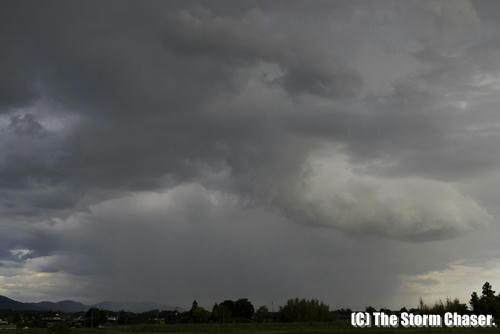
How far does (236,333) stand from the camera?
67.8 metres

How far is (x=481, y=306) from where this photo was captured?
121 metres

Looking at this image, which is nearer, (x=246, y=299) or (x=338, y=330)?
(x=338, y=330)

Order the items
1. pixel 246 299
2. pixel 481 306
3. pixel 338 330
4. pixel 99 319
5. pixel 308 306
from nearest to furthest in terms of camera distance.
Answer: pixel 338 330 → pixel 308 306 → pixel 481 306 → pixel 99 319 → pixel 246 299

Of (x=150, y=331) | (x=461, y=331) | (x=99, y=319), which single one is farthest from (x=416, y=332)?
(x=99, y=319)

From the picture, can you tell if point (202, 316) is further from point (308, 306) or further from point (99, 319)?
point (308, 306)

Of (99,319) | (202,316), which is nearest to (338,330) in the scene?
(202,316)

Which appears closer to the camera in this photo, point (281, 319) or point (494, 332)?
point (494, 332)

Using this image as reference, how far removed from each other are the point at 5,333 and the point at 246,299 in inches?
4290

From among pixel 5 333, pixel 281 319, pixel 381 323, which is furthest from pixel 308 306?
pixel 5 333

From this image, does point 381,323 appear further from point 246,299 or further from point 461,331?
point 246,299

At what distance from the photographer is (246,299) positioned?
570 feet

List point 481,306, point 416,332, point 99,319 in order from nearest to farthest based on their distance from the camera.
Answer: point 416,332 → point 481,306 → point 99,319

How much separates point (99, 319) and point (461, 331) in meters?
104

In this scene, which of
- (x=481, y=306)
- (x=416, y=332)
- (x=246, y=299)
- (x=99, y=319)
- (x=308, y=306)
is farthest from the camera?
→ (x=246, y=299)
